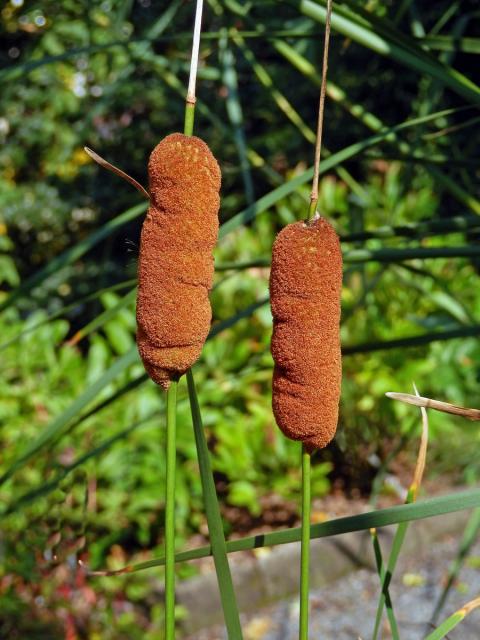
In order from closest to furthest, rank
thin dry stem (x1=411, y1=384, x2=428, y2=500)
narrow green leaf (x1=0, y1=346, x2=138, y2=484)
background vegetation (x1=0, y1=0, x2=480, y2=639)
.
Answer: thin dry stem (x1=411, y1=384, x2=428, y2=500) → narrow green leaf (x1=0, y1=346, x2=138, y2=484) → background vegetation (x1=0, y1=0, x2=480, y2=639)

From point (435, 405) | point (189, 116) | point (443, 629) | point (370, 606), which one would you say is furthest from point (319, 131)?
point (370, 606)

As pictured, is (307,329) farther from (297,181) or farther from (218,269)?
(218,269)

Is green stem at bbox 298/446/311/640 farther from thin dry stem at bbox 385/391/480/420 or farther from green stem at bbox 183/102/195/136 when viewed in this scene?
green stem at bbox 183/102/195/136

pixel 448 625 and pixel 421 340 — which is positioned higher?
pixel 421 340

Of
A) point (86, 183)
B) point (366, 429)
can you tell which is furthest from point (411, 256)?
point (86, 183)

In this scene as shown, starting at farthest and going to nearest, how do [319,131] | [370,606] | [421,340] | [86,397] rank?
[370,606] → [421,340] → [86,397] → [319,131]

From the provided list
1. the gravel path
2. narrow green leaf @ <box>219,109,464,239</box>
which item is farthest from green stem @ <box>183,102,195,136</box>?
the gravel path
